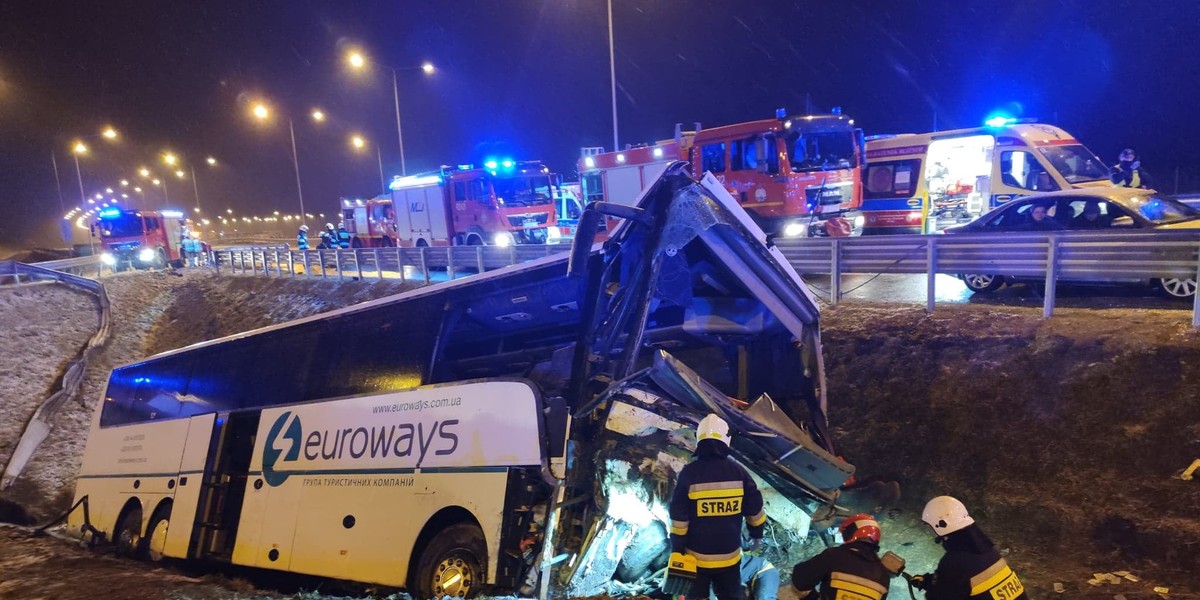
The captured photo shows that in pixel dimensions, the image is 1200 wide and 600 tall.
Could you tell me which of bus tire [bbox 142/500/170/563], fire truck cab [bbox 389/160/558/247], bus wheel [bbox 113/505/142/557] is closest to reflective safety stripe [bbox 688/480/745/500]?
bus tire [bbox 142/500/170/563]

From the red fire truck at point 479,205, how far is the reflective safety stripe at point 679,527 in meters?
15.9

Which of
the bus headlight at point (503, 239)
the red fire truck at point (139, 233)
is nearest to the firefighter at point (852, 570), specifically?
the bus headlight at point (503, 239)

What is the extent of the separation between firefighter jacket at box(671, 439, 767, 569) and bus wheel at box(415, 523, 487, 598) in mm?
1364

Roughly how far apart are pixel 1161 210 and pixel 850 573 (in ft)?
28.1

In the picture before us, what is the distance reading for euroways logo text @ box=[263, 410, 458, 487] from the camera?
192 inches

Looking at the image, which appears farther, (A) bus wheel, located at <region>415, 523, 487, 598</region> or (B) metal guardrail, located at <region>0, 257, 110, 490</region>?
(B) metal guardrail, located at <region>0, 257, 110, 490</region>

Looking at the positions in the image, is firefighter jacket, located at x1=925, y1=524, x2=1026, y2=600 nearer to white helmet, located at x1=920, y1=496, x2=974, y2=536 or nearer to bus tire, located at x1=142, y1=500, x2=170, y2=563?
white helmet, located at x1=920, y1=496, x2=974, y2=536

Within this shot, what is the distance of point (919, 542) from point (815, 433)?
4.25ft

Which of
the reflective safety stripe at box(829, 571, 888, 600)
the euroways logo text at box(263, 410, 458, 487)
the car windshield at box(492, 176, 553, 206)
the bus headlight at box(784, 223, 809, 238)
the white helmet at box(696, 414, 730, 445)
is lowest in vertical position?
the reflective safety stripe at box(829, 571, 888, 600)

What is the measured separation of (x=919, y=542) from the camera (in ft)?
18.0

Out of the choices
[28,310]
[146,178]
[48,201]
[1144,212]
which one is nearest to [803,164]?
[1144,212]

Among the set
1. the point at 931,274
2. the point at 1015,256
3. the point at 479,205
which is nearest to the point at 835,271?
the point at 931,274

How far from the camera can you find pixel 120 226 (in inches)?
1245

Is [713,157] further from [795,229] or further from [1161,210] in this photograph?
[1161,210]
